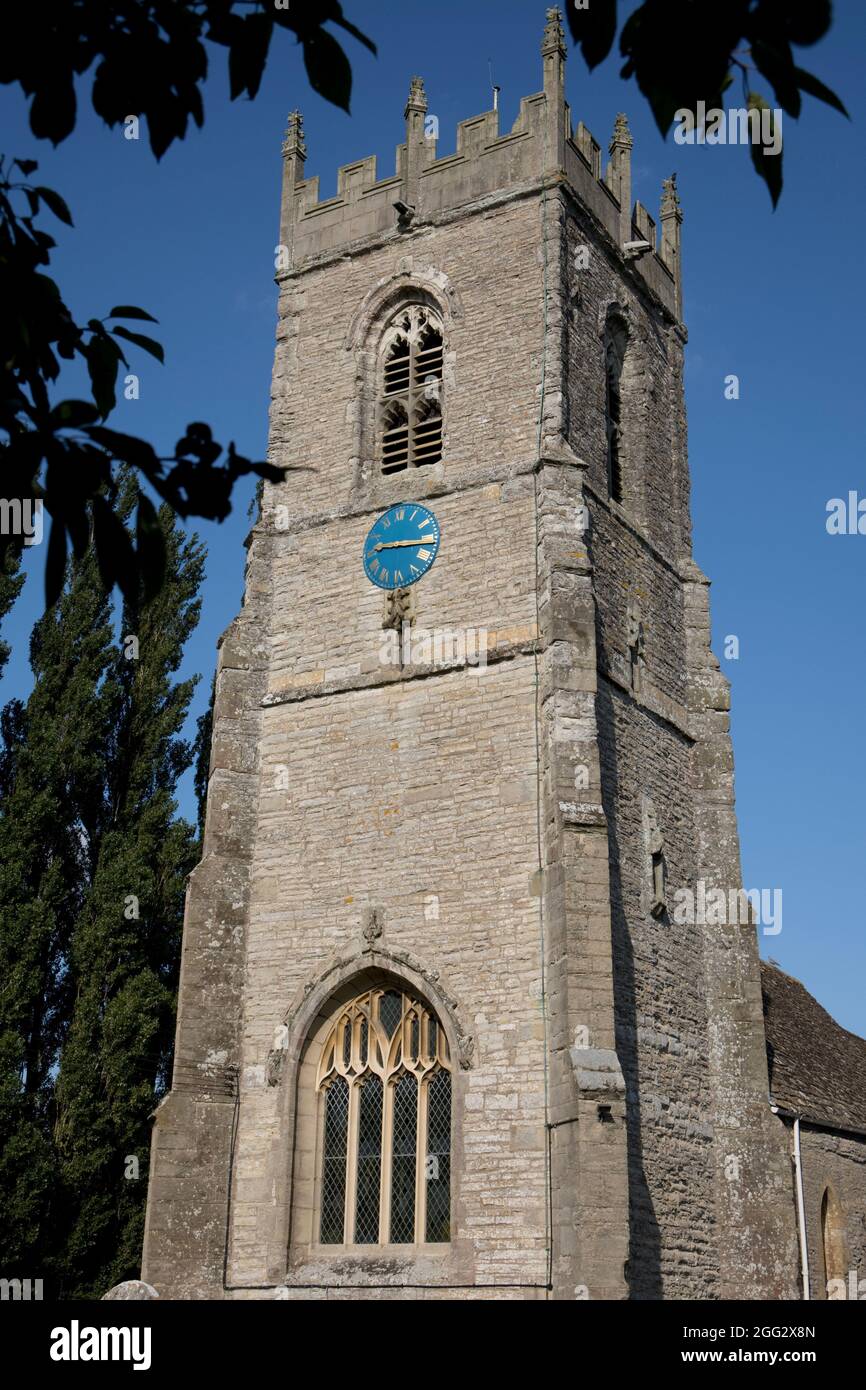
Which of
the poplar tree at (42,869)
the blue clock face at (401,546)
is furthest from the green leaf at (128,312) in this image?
the poplar tree at (42,869)

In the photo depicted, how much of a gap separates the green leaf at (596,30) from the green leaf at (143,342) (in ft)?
4.64

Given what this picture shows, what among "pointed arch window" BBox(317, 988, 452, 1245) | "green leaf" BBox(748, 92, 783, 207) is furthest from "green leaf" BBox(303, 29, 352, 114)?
"pointed arch window" BBox(317, 988, 452, 1245)

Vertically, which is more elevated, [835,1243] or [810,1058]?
[810,1058]

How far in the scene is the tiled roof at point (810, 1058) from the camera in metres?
18.3

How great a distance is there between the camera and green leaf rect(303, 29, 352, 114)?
380 centimetres

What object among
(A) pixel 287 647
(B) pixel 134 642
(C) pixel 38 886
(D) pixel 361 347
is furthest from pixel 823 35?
(B) pixel 134 642

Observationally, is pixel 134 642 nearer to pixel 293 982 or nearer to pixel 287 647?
pixel 287 647

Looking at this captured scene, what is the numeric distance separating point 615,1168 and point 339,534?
333 inches

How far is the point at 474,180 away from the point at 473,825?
8.84 meters

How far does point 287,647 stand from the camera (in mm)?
17500

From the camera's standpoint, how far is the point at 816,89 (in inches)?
125

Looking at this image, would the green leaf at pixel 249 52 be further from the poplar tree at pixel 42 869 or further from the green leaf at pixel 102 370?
the poplar tree at pixel 42 869

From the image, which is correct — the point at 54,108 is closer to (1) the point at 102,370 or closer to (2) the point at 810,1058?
(1) the point at 102,370

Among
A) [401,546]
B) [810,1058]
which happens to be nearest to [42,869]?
[401,546]
